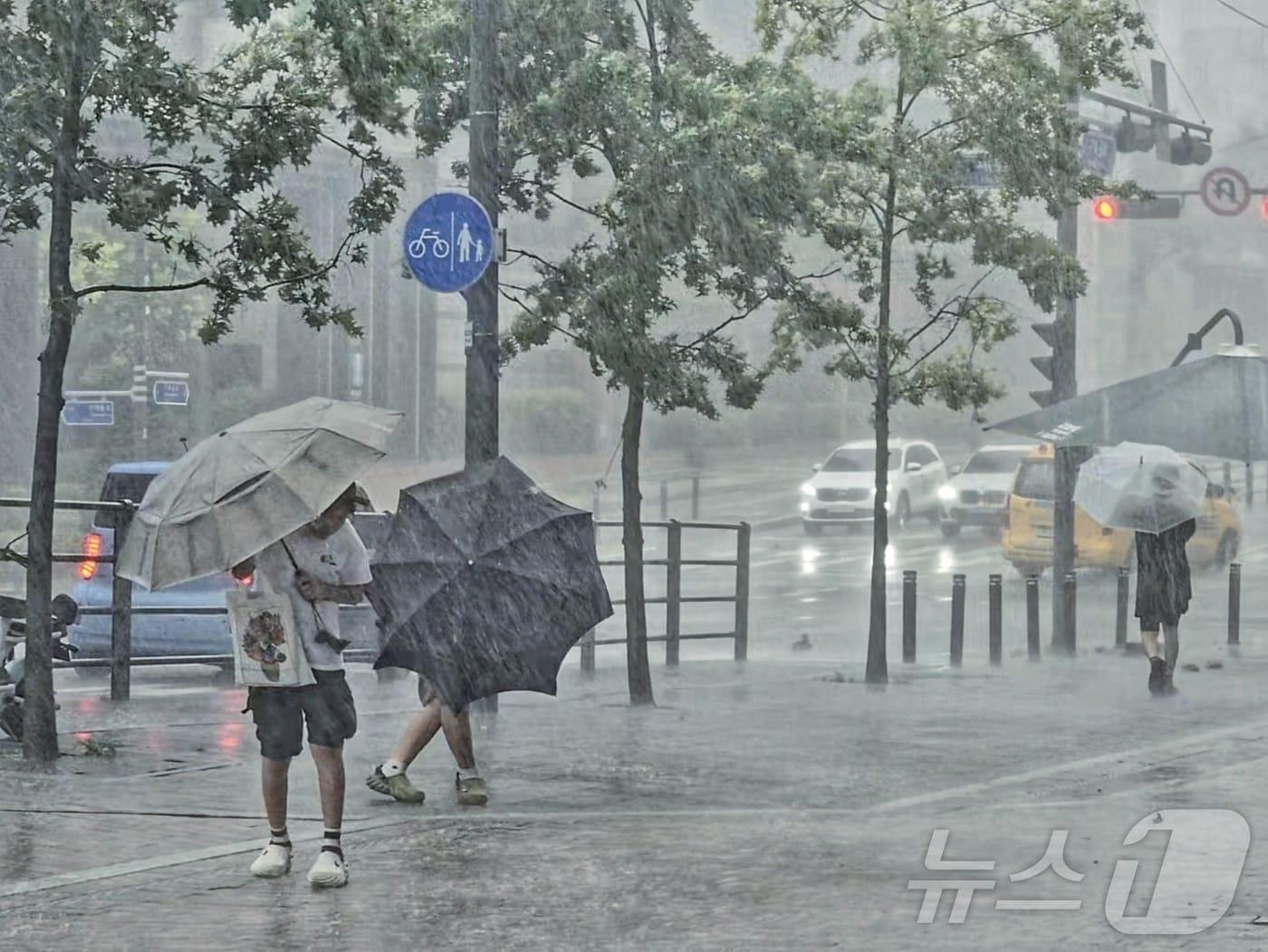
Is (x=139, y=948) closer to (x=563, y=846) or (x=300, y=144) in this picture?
(x=563, y=846)

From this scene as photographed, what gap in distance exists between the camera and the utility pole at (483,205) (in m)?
14.3

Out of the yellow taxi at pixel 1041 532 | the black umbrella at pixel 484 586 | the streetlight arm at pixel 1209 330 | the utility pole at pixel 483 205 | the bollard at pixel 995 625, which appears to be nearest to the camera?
the black umbrella at pixel 484 586

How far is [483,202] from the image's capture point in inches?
578

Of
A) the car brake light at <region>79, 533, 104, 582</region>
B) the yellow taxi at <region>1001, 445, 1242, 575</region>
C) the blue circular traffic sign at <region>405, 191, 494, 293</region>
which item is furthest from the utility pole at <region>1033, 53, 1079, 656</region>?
the car brake light at <region>79, 533, 104, 582</region>

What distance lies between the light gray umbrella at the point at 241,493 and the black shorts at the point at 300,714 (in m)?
0.59

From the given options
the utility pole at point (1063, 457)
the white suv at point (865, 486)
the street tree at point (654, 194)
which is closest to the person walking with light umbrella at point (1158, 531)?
the street tree at point (654, 194)

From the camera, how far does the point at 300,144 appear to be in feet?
40.4

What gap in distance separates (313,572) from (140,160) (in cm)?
424

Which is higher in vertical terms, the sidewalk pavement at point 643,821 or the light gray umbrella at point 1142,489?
the light gray umbrella at point 1142,489

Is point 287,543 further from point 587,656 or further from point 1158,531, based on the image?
point 587,656

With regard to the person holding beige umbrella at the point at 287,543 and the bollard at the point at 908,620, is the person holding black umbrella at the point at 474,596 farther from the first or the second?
the bollard at the point at 908,620

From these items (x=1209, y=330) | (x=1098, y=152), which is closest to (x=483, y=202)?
(x=1209, y=330)

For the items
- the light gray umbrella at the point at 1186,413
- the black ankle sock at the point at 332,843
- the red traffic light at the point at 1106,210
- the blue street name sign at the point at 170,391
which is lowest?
the black ankle sock at the point at 332,843

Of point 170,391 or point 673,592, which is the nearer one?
point 673,592
